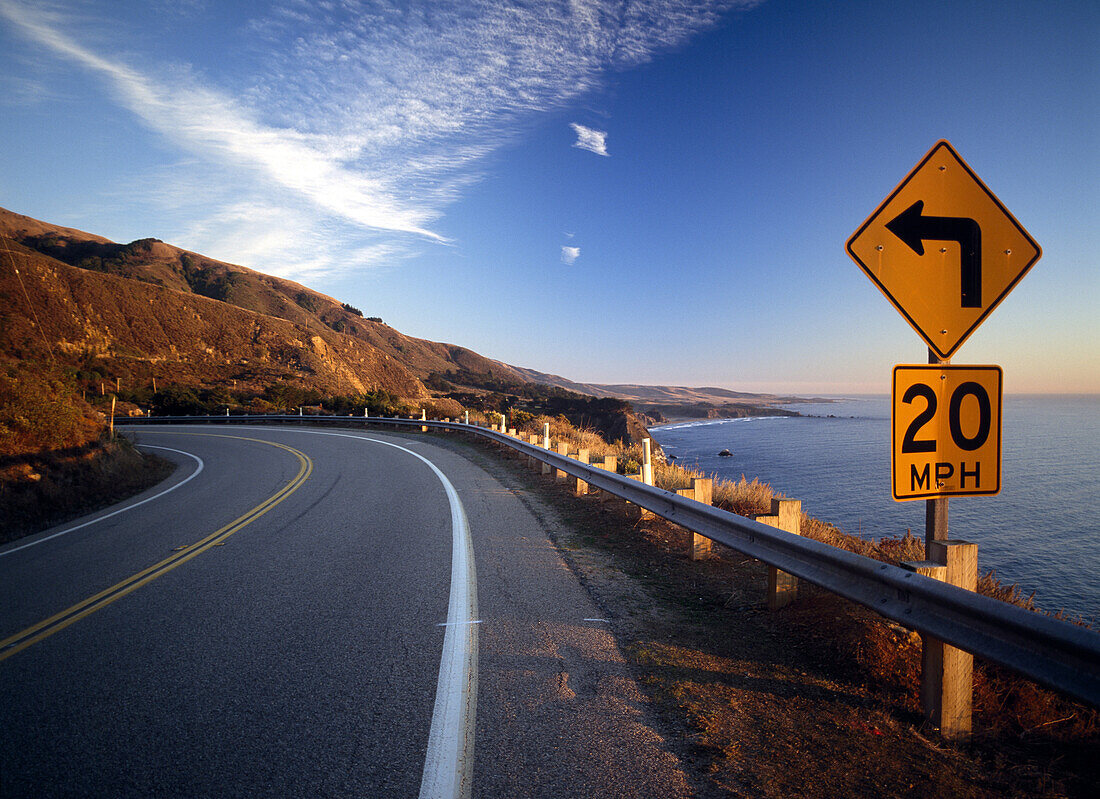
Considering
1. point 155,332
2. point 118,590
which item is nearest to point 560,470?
point 118,590

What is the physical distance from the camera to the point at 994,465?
3082 millimetres

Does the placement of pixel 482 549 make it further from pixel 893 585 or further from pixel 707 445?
pixel 707 445

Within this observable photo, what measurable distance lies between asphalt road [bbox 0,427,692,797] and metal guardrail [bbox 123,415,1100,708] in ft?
→ 4.58

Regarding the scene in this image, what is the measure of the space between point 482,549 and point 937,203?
523cm

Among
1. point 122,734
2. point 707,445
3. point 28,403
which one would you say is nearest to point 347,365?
point 707,445

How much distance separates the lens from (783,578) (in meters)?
4.28

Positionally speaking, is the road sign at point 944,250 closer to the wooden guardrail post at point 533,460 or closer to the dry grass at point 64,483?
the wooden guardrail post at point 533,460

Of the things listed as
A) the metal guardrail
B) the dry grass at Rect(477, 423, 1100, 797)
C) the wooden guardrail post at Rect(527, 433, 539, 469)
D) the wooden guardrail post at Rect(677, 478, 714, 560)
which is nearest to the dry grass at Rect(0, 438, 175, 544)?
the wooden guardrail post at Rect(527, 433, 539, 469)

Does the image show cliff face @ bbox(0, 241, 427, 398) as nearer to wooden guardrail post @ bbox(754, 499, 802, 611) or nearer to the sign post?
wooden guardrail post @ bbox(754, 499, 802, 611)

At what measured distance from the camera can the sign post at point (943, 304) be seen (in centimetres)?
304

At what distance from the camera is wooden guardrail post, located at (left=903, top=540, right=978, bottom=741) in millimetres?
2635

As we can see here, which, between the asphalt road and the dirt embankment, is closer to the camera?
the asphalt road

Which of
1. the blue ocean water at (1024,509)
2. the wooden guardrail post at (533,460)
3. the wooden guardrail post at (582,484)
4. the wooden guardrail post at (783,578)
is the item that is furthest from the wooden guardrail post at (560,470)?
the wooden guardrail post at (783,578)

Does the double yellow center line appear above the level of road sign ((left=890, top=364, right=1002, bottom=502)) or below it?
below
